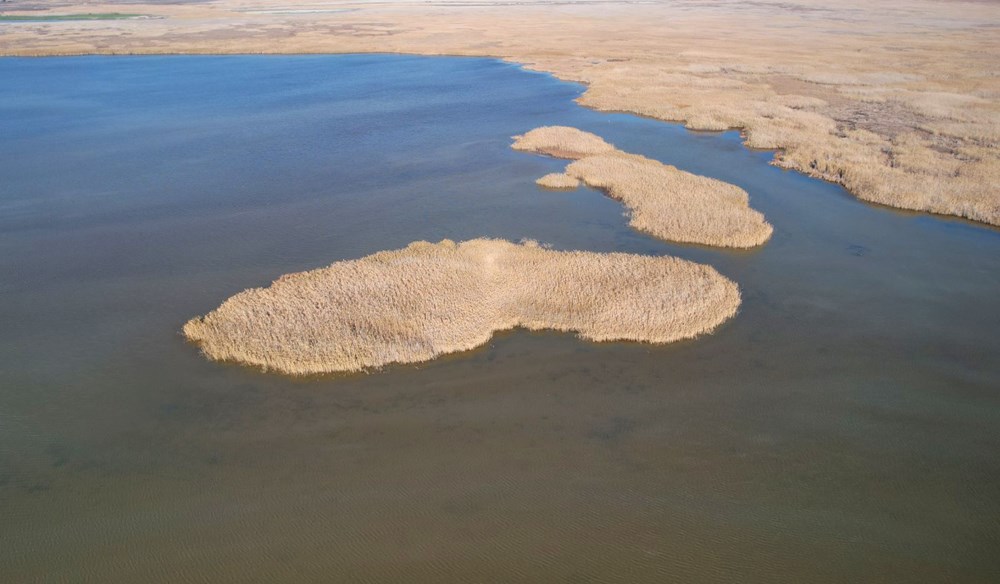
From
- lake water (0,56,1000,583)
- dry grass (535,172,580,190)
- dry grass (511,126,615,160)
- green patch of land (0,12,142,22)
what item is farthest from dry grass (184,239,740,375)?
green patch of land (0,12,142,22)

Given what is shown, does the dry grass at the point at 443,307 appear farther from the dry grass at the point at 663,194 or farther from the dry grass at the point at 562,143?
the dry grass at the point at 562,143

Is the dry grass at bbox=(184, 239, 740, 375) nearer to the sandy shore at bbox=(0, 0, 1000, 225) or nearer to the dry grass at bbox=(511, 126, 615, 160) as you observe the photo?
the dry grass at bbox=(511, 126, 615, 160)

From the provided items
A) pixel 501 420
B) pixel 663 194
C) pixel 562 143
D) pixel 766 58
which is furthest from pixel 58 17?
pixel 501 420

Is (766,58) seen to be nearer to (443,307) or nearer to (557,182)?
(557,182)

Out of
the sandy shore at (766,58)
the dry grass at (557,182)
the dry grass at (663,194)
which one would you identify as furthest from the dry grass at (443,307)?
the sandy shore at (766,58)

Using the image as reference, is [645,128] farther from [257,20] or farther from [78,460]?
[257,20]

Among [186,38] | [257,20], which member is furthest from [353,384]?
[257,20]

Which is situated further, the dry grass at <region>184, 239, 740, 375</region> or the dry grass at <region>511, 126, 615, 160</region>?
the dry grass at <region>511, 126, 615, 160</region>
